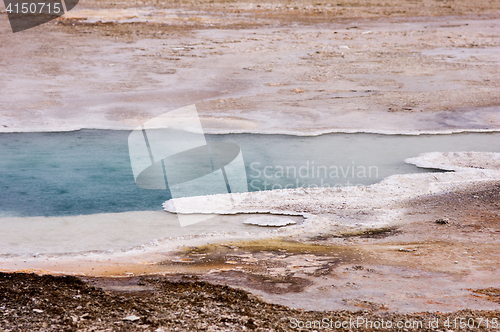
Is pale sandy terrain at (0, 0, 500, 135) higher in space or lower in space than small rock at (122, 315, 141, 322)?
higher

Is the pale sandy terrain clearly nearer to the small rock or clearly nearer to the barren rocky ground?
the barren rocky ground

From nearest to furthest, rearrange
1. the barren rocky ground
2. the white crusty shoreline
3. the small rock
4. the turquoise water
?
the small rock
the barren rocky ground
the turquoise water
the white crusty shoreline

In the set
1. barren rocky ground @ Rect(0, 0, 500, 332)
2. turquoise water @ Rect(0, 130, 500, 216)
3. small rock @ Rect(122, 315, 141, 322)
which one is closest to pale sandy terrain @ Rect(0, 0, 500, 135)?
barren rocky ground @ Rect(0, 0, 500, 332)

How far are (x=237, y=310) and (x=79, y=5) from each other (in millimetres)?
16767

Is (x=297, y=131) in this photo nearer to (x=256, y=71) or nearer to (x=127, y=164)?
(x=127, y=164)

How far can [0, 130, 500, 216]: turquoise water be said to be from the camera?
5289 mm

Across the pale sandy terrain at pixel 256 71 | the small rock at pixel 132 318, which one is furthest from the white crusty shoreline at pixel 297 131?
the small rock at pixel 132 318

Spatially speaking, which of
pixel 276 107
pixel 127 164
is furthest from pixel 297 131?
pixel 127 164

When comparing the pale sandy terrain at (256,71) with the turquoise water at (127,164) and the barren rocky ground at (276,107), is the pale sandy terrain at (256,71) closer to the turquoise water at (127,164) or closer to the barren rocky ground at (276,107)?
the barren rocky ground at (276,107)

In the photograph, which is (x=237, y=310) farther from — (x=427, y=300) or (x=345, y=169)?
(x=345, y=169)

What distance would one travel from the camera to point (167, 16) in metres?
16.3

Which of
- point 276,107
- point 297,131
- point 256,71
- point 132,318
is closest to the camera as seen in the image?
point 132,318

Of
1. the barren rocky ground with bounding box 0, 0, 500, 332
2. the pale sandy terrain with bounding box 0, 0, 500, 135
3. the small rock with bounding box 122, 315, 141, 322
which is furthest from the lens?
the pale sandy terrain with bounding box 0, 0, 500, 135

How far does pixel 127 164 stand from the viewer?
6.22 m
